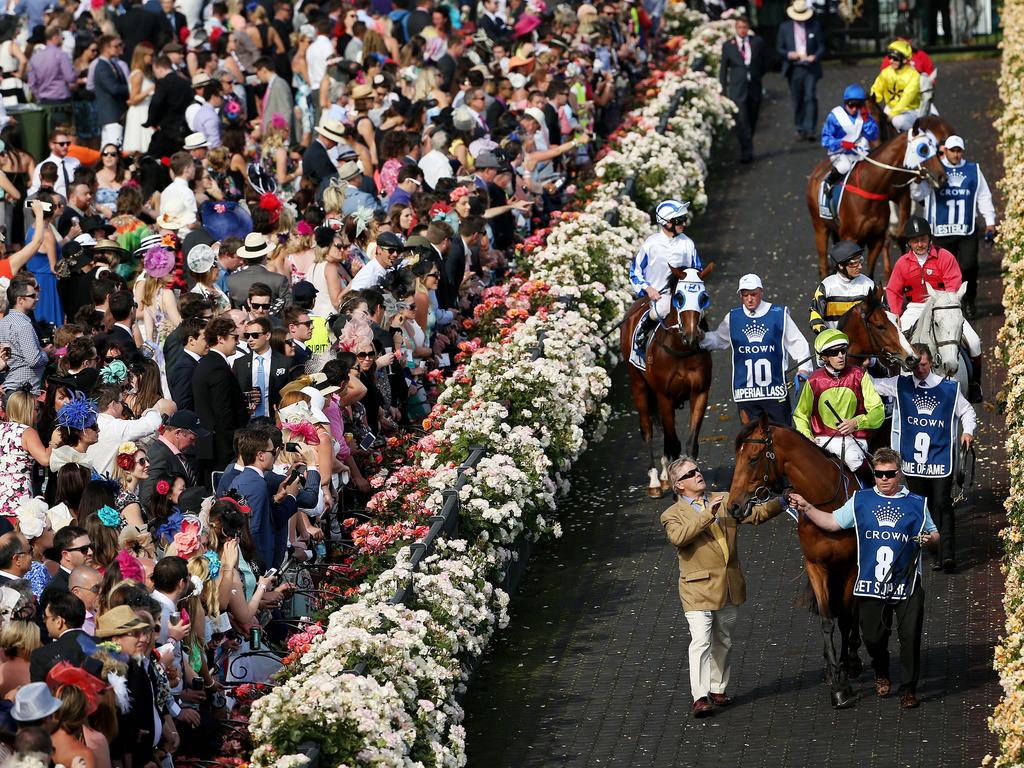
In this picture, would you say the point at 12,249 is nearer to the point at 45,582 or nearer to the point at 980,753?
the point at 45,582

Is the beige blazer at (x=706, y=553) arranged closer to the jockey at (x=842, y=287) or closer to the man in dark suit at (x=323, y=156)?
the jockey at (x=842, y=287)

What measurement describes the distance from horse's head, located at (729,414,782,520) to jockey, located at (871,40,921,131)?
1125 cm

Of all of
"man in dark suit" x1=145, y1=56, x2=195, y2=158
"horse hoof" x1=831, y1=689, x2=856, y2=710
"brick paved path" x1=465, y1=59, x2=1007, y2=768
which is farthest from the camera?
"man in dark suit" x1=145, y1=56, x2=195, y2=158

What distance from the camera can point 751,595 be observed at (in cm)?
1424

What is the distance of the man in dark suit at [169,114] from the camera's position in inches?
856

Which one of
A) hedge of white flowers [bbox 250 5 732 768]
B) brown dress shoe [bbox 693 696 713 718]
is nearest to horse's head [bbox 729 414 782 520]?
brown dress shoe [bbox 693 696 713 718]

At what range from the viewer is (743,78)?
2648 centimetres

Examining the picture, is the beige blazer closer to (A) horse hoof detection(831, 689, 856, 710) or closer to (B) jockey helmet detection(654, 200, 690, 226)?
(A) horse hoof detection(831, 689, 856, 710)

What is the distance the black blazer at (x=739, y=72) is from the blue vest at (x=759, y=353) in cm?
1184

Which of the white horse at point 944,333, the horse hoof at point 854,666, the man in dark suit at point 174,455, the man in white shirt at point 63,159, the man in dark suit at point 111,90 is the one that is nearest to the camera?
the man in dark suit at point 174,455

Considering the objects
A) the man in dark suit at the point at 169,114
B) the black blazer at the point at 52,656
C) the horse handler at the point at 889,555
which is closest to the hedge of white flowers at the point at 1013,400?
the horse handler at the point at 889,555

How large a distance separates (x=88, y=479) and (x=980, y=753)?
5.65m

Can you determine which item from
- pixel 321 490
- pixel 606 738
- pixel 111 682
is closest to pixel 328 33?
pixel 321 490

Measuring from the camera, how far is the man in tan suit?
39.9 feet
